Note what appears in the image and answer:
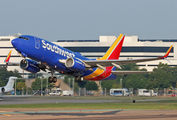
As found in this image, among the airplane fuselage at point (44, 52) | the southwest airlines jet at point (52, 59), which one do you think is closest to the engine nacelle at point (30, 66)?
the southwest airlines jet at point (52, 59)

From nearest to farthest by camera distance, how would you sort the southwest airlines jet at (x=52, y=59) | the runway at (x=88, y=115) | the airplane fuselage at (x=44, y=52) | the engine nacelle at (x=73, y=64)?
the airplane fuselage at (x=44, y=52), the southwest airlines jet at (x=52, y=59), the engine nacelle at (x=73, y=64), the runway at (x=88, y=115)

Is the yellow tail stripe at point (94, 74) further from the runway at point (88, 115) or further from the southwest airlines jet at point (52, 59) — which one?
the runway at point (88, 115)

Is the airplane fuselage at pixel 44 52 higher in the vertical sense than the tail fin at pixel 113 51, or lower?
lower

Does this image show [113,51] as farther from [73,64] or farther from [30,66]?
[30,66]

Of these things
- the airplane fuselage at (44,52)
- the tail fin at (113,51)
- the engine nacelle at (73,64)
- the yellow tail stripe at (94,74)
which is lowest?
the yellow tail stripe at (94,74)

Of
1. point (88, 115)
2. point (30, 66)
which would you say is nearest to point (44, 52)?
Result: point (30, 66)

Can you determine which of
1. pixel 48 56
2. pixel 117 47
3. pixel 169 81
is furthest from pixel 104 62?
pixel 169 81

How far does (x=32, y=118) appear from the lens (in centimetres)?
4969

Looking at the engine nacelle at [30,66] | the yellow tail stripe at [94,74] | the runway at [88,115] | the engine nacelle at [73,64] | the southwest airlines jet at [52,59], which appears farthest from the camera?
the yellow tail stripe at [94,74]

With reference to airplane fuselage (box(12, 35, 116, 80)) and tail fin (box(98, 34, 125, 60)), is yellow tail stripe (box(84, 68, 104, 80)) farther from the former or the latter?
tail fin (box(98, 34, 125, 60))

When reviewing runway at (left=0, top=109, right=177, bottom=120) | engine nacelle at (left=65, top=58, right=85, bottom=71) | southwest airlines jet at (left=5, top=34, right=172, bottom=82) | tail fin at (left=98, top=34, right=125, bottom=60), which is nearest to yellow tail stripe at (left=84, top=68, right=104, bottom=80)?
southwest airlines jet at (left=5, top=34, right=172, bottom=82)

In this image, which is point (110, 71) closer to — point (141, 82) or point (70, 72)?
point (70, 72)

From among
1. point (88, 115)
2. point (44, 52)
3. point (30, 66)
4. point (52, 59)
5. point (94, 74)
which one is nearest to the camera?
point (44, 52)

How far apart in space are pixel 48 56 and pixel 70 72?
6.04 metres
